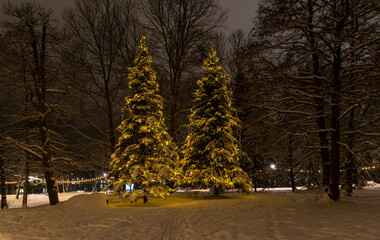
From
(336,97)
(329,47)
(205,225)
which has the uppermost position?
(329,47)

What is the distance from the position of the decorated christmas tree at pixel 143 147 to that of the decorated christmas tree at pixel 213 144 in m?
1.87

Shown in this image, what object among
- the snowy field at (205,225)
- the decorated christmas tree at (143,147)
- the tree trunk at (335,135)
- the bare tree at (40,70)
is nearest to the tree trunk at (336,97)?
the tree trunk at (335,135)

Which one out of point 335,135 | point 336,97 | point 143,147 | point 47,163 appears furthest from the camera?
point 143,147

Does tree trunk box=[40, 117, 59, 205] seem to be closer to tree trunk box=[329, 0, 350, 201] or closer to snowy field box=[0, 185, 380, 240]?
snowy field box=[0, 185, 380, 240]

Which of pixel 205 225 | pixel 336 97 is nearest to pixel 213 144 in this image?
pixel 336 97

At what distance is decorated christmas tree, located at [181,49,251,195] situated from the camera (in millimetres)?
17125

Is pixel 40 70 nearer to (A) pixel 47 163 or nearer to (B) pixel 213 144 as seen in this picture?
(A) pixel 47 163

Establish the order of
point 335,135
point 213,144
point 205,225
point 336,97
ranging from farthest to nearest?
1. point 213,144
2. point 335,135
3. point 336,97
4. point 205,225

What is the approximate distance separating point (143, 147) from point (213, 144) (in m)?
4.54

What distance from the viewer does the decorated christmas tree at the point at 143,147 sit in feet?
48.7

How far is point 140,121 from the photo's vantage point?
15.5 metres

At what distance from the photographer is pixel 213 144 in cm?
1748

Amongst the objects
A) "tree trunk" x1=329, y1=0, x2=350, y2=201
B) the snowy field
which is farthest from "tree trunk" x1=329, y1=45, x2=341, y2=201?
the snowy field

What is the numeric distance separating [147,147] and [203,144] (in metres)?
4.31
